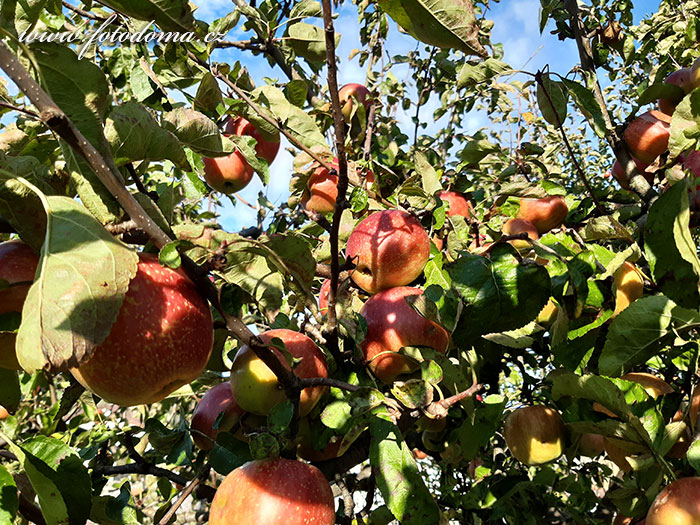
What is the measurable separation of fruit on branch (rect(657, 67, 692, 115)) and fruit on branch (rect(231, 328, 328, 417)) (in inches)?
64.6

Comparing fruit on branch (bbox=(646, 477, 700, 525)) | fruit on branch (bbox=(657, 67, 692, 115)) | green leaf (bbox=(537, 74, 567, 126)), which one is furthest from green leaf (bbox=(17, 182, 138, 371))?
fruit on branch (bbox=(657, 67, 692, 115))

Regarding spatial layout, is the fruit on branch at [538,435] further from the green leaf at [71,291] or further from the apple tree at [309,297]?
the green leaf at [71,291]

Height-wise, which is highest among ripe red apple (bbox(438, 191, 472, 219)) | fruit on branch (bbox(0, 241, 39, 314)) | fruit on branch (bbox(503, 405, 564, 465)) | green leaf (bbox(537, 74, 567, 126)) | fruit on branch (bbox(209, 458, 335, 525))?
green leaf (bbox(537, 74, 567, 126))

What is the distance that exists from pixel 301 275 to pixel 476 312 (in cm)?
37

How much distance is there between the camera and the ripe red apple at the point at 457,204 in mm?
1833

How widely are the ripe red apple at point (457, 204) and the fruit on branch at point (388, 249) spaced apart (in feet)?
1.25

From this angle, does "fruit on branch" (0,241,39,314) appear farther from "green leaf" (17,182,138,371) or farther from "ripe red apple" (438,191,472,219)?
"ripe red apple" (438,191,472,219)

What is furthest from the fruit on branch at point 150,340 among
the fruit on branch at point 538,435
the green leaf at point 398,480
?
the fruit on branch at point 538,435

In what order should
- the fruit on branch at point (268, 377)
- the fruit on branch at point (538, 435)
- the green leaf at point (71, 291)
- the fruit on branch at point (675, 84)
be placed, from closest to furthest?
the green leaf at point (71, 291) < the fruit on branch at point (268, 377) < the fruit on branch at point (538, 435) < the fruit on branch at point (675, 84)

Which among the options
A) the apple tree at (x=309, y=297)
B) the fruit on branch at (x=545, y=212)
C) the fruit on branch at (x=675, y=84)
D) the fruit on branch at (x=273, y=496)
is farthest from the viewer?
the fruit on branch at (x=545, y=212)

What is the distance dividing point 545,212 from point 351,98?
0.94 meters

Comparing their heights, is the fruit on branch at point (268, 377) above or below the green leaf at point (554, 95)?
below

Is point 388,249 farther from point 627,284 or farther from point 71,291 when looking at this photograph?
point 71,291

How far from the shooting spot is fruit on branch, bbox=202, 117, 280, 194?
7.08ft
